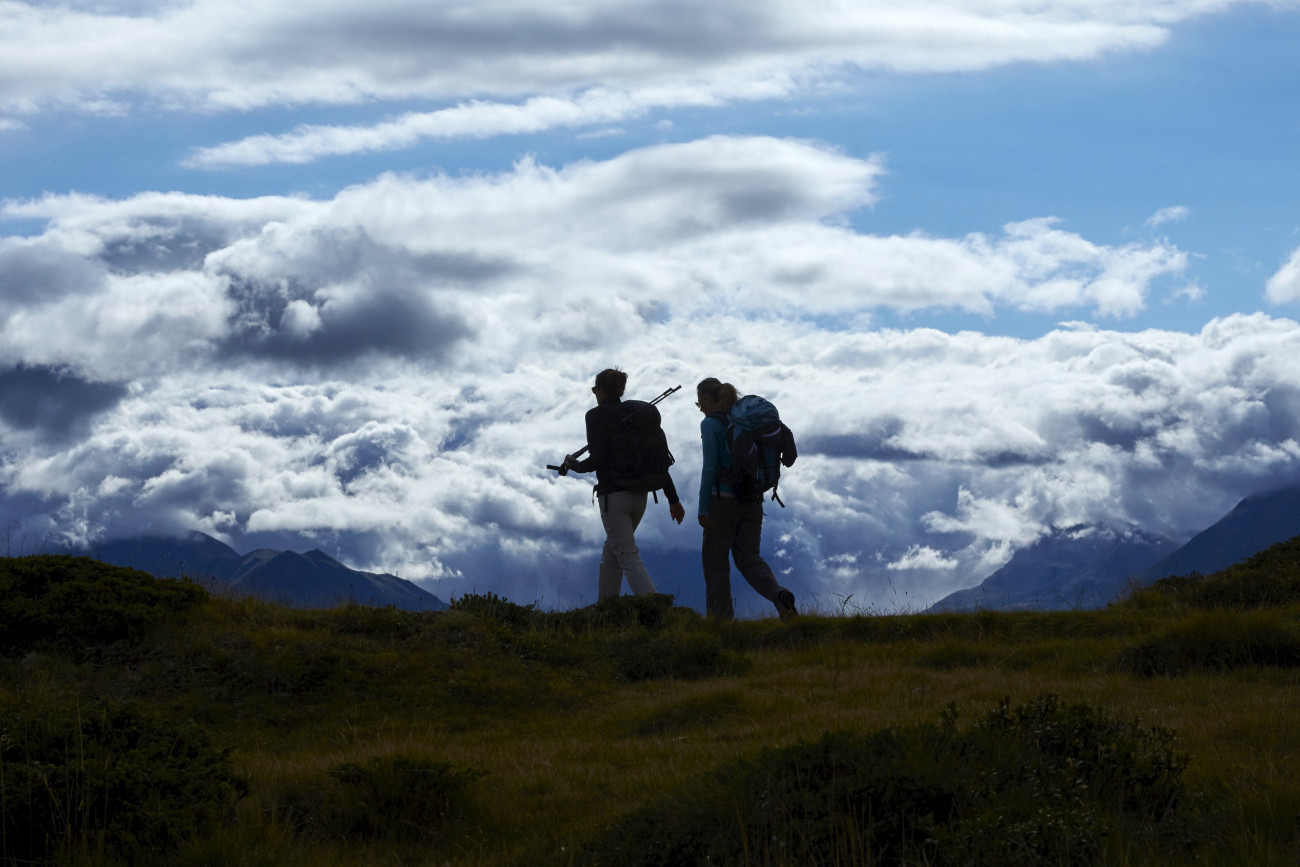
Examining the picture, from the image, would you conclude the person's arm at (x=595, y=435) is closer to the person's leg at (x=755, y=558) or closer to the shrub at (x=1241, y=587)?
the person's leg at (x=755, y=558)

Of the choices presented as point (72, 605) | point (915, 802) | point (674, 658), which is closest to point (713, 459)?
point (674, 658)

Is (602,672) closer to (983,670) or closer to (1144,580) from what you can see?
(983,670)

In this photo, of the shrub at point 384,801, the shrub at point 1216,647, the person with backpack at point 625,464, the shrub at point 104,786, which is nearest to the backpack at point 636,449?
the person with backpack at point 625,464

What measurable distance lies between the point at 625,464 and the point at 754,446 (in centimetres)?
149

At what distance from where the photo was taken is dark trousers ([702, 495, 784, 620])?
41.1ft

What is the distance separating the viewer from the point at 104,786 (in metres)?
5.12

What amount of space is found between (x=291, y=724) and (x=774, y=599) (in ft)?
19.9

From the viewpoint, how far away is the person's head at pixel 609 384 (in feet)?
41.7

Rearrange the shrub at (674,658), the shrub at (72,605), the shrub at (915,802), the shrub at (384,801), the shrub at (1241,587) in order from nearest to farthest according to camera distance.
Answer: the shrub at (915,802) → the shrub at (384,801) → the shrub at (72,605) → the shrub at (674,658) → the shrub at (1241,587)

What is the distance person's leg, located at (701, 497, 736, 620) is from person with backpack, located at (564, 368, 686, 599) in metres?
0.41

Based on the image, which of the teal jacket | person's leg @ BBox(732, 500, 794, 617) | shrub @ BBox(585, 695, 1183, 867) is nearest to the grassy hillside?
shrub @ BBox(585, 695, 1183, 867)

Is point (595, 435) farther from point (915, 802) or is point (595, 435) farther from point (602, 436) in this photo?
point (915, 802)

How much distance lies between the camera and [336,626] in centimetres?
1034

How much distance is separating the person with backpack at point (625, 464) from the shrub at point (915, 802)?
7.56 meters
